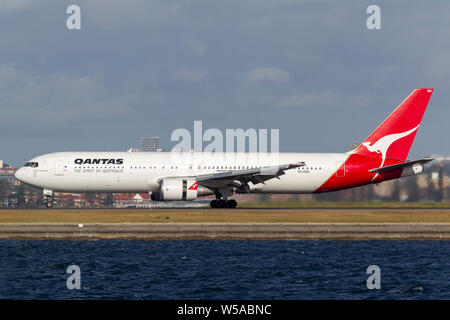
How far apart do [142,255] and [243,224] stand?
7248mm

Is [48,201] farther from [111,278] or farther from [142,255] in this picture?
[111,278]

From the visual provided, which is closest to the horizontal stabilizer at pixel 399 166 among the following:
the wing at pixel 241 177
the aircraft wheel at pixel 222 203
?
the wing at pixel 241 177

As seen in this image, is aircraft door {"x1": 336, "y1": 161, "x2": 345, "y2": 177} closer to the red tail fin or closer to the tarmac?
the red tail fin

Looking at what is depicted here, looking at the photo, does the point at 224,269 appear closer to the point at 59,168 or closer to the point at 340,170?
the point at 59,168

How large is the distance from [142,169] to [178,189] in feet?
14.4

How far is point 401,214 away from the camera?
47.8 meters

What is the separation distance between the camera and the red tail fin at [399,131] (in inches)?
2307

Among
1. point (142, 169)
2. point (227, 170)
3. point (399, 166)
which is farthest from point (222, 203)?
point (399, 166)

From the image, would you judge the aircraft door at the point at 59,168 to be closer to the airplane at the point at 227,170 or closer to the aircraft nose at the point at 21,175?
the airplane at the point at 227,170

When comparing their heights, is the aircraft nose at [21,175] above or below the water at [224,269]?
above

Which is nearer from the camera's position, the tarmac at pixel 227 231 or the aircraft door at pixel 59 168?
the tarmac at pixel 227 231

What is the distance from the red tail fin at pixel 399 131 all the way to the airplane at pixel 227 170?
86 millimetres
